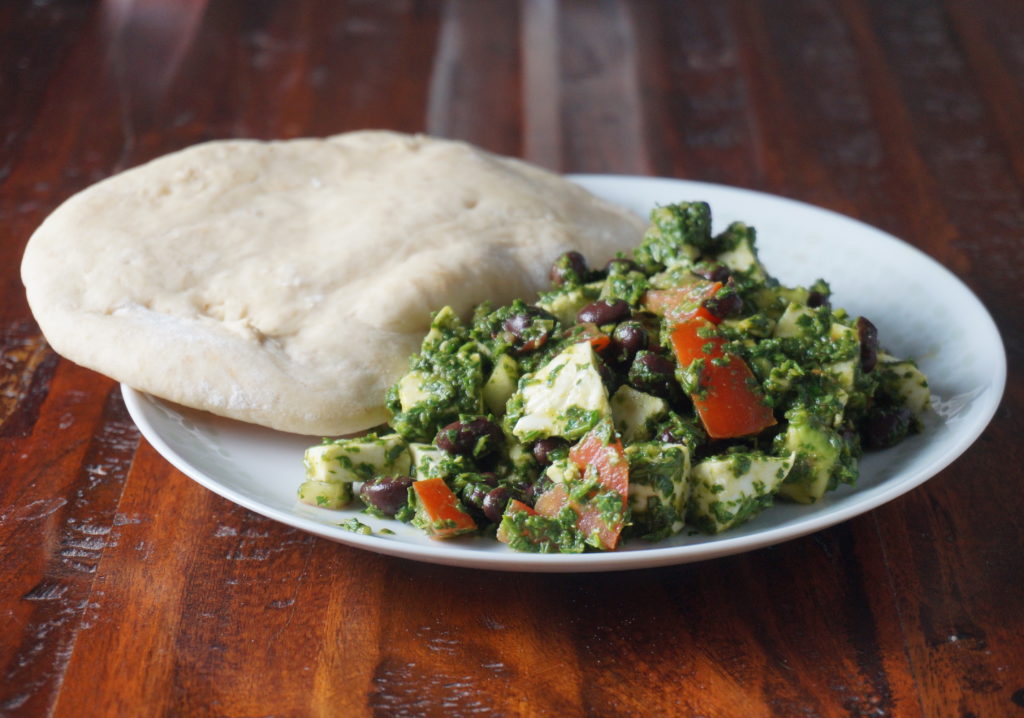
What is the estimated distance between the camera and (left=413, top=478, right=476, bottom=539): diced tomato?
8.02 feet

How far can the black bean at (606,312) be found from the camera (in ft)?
9.07

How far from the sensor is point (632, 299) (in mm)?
2879

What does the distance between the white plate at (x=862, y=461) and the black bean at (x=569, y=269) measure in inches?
30.8

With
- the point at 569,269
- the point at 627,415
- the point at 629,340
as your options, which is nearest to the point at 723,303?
the point at 629,340

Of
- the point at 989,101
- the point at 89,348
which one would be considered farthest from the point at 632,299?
the point at 989,101

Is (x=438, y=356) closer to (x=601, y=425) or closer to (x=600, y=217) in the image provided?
(x=601, y=425)

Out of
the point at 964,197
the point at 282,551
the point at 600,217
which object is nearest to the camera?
the point at 282,551

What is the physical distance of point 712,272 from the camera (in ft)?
9.49

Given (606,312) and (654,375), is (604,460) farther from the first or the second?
(606,312)

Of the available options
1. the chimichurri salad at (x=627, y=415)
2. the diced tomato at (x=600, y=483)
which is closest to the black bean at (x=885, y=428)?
the chimichurri salad at (x=627, y=415)

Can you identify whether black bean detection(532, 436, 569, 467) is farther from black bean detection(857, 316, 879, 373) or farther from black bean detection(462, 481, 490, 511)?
black bean detection(857, 316, 879, 373)

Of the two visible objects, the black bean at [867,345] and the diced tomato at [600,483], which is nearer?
the diced tomato at [600,483]

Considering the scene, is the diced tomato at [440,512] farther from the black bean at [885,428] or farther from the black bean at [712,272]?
the black bean at [885,428]

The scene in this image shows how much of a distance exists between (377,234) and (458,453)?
0.89 metres
